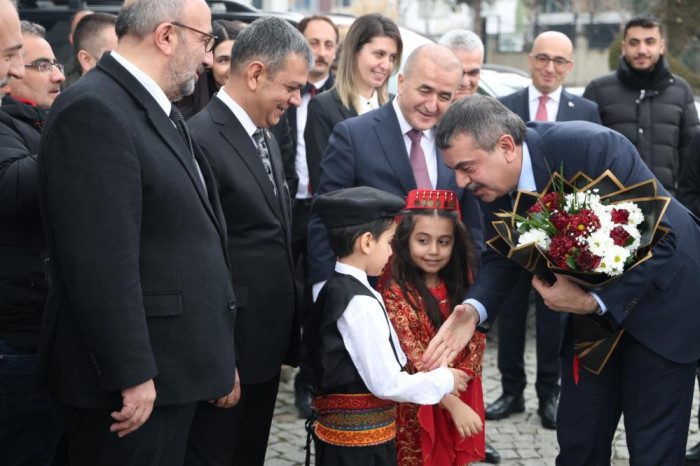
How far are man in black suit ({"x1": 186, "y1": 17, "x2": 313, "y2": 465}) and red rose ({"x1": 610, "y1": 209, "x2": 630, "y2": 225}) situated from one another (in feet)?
4.37

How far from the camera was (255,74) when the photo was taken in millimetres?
3672

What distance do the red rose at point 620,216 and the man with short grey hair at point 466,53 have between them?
2945 mm

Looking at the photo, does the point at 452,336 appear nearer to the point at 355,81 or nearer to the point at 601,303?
the point at 601,303

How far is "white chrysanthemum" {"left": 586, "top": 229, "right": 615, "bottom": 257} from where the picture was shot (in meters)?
3.20

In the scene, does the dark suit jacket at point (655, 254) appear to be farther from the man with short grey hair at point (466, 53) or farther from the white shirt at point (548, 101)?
the white shirt at point (548, 101)

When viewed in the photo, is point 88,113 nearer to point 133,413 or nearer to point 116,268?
point 116,268

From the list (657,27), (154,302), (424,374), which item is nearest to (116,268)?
(154,302)

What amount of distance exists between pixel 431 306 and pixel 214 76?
2.31 meters

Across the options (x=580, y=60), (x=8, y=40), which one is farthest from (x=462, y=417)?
(x=580, y=60)

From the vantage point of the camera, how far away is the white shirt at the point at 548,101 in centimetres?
637

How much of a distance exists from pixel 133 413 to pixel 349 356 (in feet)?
3.79

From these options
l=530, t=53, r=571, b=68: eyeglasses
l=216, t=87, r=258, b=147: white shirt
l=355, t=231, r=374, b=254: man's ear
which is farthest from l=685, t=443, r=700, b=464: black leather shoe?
l=216, t=87, r=258, b=147: white shirt

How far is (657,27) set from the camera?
6.91 m

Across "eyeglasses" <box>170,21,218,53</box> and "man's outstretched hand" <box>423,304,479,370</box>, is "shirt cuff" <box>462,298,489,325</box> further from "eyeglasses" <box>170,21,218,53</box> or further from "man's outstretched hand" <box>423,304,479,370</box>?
"eyeglasses" <box>170,21,218,53</box>
